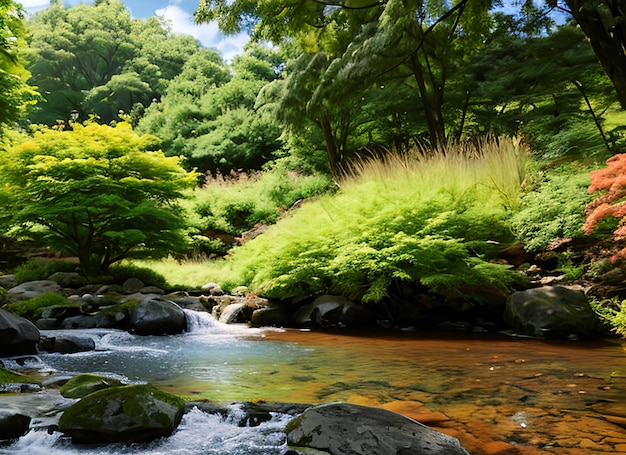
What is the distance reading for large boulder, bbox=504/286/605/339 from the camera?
4.54 metres

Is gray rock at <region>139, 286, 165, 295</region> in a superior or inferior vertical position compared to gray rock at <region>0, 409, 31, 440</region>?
superior

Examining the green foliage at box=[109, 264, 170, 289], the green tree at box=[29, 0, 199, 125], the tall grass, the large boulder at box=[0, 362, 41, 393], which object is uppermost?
the green tree at box=[29, 0, 199, 125]

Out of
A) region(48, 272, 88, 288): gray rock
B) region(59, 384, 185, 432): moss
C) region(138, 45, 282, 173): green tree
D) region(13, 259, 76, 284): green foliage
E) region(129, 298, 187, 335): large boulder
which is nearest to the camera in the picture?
region(59, 384, 185, 432): moss

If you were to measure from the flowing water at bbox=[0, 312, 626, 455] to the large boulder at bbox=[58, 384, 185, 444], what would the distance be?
0.07m

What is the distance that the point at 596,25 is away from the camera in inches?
173

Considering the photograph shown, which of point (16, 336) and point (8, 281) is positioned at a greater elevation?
point (8, 281)

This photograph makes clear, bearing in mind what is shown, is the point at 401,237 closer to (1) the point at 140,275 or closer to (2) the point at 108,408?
(2) the point at 108,408

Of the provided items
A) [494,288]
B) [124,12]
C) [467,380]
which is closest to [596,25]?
[494,288]

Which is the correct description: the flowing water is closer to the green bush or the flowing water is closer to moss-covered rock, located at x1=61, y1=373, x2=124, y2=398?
moss-covered rock, located at x1=61, y1=373, x2=124, y2=398

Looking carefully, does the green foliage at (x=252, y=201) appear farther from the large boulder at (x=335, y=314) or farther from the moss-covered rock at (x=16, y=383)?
the moss-covered rock at (x=16, y=383)

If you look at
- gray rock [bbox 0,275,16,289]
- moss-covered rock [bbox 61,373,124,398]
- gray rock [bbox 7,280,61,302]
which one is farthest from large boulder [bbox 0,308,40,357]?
gray rock [bbox 0,275,16,289]

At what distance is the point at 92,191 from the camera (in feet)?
27.0

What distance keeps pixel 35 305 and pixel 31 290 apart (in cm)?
164

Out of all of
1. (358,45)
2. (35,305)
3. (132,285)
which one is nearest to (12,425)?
(35,305)
